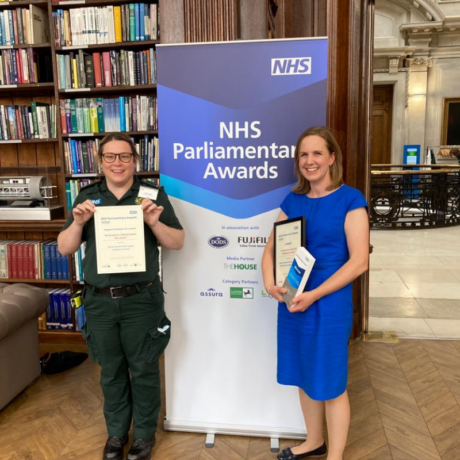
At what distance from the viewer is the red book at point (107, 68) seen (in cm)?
373

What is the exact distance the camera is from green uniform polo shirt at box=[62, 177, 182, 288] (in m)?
2.13

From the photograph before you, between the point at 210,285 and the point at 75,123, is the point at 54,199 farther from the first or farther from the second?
the point at 210,285

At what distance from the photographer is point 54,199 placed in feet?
13.3

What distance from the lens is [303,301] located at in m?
1.95

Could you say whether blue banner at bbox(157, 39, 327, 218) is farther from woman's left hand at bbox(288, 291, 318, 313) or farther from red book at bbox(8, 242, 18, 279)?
red book at bbox(8, 242, 18, 279)

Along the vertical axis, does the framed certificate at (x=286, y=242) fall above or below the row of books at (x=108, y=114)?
below

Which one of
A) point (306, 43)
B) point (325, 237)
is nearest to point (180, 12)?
point (306, 43)

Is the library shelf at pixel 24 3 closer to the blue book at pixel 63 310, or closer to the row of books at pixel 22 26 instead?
the row of books at pixel 22 26

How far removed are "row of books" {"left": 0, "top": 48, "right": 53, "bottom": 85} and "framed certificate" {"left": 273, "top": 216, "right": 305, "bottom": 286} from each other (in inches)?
106

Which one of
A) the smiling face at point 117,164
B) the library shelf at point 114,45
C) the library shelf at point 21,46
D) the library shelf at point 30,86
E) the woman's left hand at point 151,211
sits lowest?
the woman's left hand at point 151,211

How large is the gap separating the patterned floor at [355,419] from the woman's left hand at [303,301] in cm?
91

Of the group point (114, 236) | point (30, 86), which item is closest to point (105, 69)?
point (30, 86)

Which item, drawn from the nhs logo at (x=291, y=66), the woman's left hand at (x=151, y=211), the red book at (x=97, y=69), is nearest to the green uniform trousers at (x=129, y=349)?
the woman's left hand at (x=151, y=211)

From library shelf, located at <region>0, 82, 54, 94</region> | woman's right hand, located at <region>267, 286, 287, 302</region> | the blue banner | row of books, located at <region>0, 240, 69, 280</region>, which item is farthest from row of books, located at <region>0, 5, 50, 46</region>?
woman's right hand, located at <region>267, 286, 287, 302</region>
